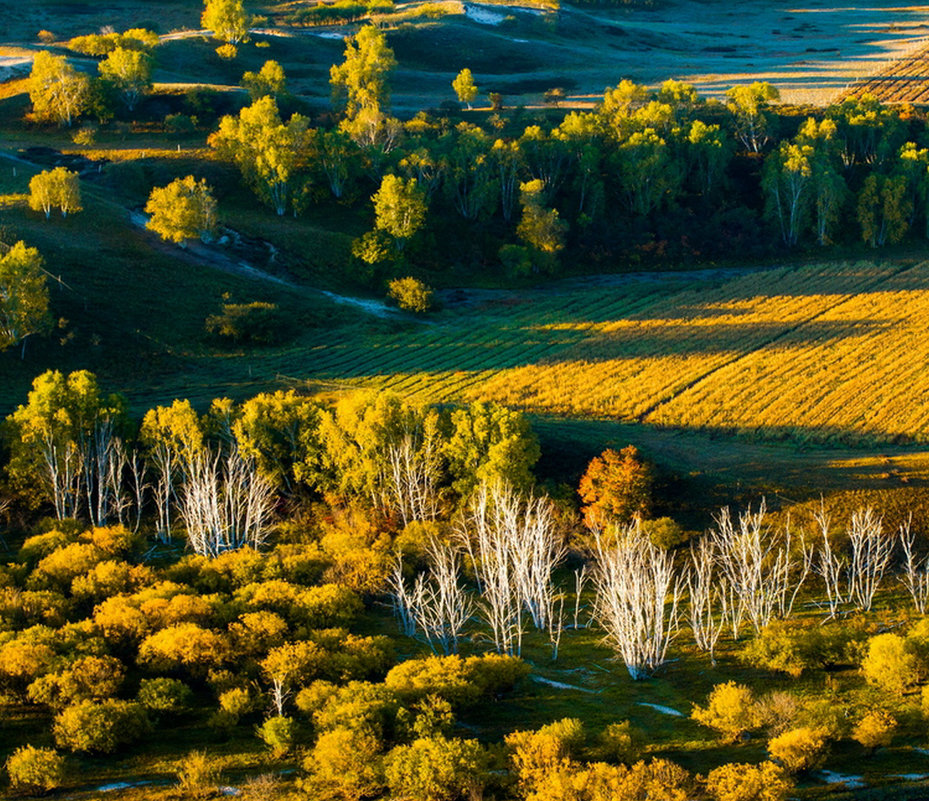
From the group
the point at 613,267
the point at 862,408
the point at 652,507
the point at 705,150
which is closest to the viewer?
the point at 652,507

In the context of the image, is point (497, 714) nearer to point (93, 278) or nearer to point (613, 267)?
point (93, 278)

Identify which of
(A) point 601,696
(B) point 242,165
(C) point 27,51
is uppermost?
(C) point 27,51

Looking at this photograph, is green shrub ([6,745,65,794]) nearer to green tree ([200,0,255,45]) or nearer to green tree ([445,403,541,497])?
green tree ([445,403,541,497])

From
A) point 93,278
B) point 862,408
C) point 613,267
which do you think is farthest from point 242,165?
point 862,408

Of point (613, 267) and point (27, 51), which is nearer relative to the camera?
point (613, 267)

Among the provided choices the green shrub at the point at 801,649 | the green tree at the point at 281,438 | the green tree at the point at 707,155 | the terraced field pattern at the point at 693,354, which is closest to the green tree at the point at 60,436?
the green tree at the point at 281,438

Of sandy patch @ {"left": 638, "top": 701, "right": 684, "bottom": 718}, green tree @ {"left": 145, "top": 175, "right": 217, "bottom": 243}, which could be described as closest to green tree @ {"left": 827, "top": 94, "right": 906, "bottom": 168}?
green tree @ {"left": 145, "top": 175, "right": 217, "bottom": 243}

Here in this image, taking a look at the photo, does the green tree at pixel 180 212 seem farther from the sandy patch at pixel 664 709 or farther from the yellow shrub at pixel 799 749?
the yellow shrub at pixel 799 749

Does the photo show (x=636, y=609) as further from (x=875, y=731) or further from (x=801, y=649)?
(x=875, y=731)
